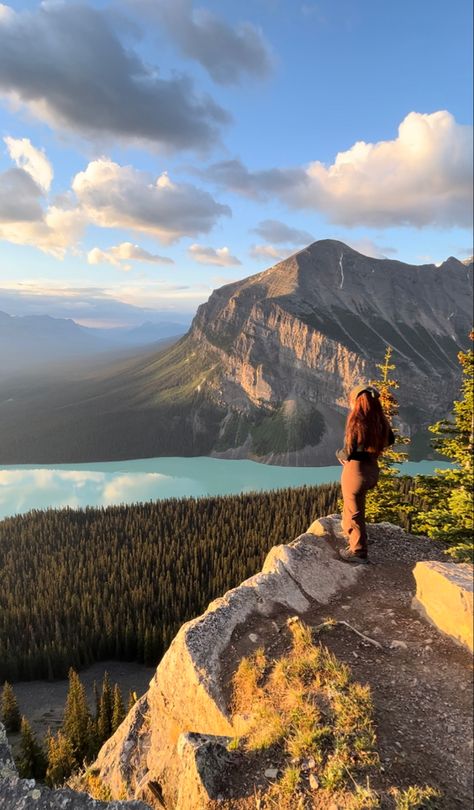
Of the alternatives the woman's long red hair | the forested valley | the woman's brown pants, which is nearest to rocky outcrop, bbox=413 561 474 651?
the woman's brown pants

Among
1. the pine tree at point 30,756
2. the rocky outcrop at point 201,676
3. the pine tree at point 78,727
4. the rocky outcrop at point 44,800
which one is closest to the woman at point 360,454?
the rocky outcrop at point 201,676

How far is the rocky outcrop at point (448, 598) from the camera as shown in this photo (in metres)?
7.73

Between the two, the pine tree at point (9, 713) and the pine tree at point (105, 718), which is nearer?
the pine tree at point (105, 718)

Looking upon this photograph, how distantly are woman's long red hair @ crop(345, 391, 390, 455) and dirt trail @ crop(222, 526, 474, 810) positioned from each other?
3630 millimetres

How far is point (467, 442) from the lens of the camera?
15859 mm

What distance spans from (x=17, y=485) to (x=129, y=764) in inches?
7845

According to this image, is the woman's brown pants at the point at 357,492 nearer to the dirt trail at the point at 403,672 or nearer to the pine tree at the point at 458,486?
the dirt trail at the point at 403,672

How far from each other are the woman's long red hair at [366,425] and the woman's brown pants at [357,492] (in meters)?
0.62

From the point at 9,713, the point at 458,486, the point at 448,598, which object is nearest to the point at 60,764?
the point at 9,713

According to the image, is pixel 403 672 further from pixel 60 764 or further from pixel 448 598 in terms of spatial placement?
pixel 60 764

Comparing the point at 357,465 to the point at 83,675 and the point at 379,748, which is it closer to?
the point at 379,748

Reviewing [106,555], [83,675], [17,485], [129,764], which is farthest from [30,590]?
[17,485]

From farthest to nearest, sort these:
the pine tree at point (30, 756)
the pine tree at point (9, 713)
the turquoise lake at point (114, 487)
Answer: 1. the turquoise lake at point (114, 487)
2. the pine tree at point (9, 713)
3. the pine tree at point (30, 756)

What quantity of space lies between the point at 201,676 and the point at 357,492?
5936mm
